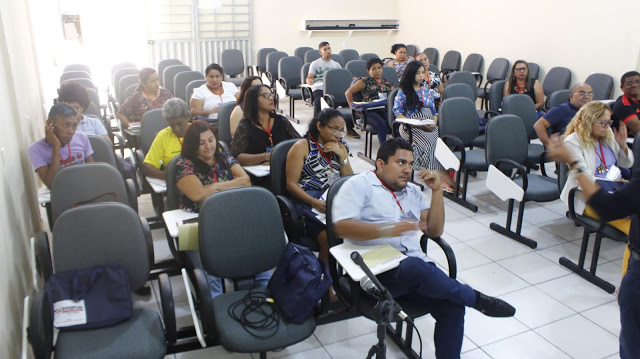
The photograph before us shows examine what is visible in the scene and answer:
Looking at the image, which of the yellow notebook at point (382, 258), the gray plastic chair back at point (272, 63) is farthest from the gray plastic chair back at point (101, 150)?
the gray plastic chair back at point (272, 63)

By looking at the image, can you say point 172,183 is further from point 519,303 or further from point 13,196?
point 519,303

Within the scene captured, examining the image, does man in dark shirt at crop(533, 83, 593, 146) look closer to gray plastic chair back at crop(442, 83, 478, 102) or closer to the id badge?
gray plastic chair back at crop(442, 83, 478, 102)

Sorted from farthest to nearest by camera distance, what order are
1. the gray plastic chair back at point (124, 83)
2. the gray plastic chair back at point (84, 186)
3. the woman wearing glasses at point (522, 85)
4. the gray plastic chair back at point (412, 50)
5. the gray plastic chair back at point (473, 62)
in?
the gray plastic chair back at point (412, 50)
the gray plastic chair back at point (473, 62)
the woman wearing glasses at point (522, 85)
the gray plastic chair back at point (124, 83)
the gray plastic chair back at point (84, 186)

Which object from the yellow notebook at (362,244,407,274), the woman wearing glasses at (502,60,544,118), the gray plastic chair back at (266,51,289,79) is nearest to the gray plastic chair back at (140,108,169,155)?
the yellow notebook at (362,244,407,274)

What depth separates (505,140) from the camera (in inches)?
172

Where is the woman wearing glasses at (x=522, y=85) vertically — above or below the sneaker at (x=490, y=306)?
above

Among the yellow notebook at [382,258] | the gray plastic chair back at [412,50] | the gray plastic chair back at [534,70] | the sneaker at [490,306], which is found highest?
the gray plastic chair back at [412,50]

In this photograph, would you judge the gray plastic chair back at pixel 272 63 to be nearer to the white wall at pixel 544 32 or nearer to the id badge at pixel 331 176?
the white wall at pixel 544 32

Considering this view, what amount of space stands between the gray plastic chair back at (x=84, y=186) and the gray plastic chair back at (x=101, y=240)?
2.45 feet

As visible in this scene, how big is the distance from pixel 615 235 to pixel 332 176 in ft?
6.26

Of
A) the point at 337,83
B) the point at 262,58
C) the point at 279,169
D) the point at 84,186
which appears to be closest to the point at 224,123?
the point at 279,169

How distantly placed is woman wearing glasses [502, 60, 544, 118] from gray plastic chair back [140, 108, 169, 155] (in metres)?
4.43

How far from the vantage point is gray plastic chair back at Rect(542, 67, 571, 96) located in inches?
283

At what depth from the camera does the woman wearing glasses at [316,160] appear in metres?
3.41
